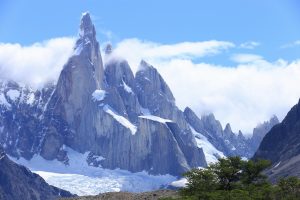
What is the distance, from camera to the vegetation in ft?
209

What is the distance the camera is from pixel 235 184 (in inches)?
2813

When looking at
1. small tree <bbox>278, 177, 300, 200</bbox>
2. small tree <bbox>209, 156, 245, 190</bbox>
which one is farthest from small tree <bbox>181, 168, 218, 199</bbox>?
small tree <bbox>278, 177, 300, 200</bbox>

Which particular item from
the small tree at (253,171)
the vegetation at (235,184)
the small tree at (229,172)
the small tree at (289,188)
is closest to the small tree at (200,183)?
the vegetation at (235,184)

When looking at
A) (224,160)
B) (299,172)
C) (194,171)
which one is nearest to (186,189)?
(194,171)

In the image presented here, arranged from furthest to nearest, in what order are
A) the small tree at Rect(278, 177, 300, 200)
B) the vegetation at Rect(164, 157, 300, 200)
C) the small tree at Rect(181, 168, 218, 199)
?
the small tree at Rect(181, 168, 218, 199) → the small tree at Rect(278, 177, 300, 200) → the vegetation at Rect(164, 157, 300, 200)

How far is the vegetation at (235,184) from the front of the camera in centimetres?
6377

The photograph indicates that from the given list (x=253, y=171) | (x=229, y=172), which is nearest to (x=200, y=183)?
(x=229, y=172)

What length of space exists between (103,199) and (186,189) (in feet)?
26.9

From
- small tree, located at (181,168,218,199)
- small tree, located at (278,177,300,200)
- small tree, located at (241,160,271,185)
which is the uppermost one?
small tree, located at (241,160,271,185)

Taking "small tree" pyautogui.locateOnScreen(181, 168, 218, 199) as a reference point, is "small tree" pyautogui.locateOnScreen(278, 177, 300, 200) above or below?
below

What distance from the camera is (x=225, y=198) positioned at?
6156 centimetres

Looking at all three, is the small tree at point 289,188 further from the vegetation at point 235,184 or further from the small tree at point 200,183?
the small tree at point 200,183

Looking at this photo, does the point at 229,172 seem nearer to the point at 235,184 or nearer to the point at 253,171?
the point at 235,184

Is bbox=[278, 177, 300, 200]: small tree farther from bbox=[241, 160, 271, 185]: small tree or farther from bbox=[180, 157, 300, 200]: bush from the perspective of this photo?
bbox=[241, 160, 271, 185]: small tree
